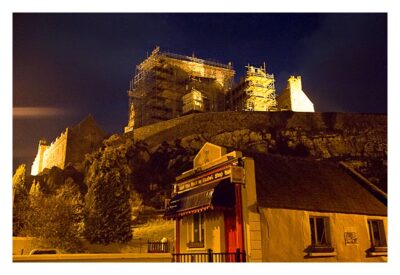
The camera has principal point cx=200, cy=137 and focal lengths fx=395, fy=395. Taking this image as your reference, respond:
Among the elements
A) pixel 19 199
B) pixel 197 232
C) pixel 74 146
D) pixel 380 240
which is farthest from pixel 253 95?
pixel 197 232

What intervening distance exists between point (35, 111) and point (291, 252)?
22.5ft

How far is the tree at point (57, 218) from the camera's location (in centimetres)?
1119

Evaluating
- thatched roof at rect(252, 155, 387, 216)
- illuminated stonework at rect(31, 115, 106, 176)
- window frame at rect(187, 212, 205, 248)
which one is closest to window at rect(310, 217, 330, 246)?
thatched roof at rect(252, 155, 387, 216)

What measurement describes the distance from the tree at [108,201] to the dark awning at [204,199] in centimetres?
411

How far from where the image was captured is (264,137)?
2478 cm

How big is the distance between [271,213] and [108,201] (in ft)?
25.1

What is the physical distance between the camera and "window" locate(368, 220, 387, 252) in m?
8.73

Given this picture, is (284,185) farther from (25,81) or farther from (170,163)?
(170,163)

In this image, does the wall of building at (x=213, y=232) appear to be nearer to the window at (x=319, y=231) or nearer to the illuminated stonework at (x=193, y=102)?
the window at (x=319, y=231)

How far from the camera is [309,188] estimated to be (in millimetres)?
8875

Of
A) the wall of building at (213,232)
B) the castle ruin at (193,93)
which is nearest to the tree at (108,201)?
the wall of building at (213,232)

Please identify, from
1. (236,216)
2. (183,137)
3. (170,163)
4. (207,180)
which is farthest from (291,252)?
(183,137)

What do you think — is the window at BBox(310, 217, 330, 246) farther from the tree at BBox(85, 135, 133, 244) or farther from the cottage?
the tree at BBox(85, 135, 133, 244)

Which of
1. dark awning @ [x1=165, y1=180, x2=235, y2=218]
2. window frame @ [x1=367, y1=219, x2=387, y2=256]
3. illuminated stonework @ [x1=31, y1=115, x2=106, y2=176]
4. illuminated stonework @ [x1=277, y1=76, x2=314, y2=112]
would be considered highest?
illuminated stonework @ [x1=277, y1=76, x2=314, y2=112]
